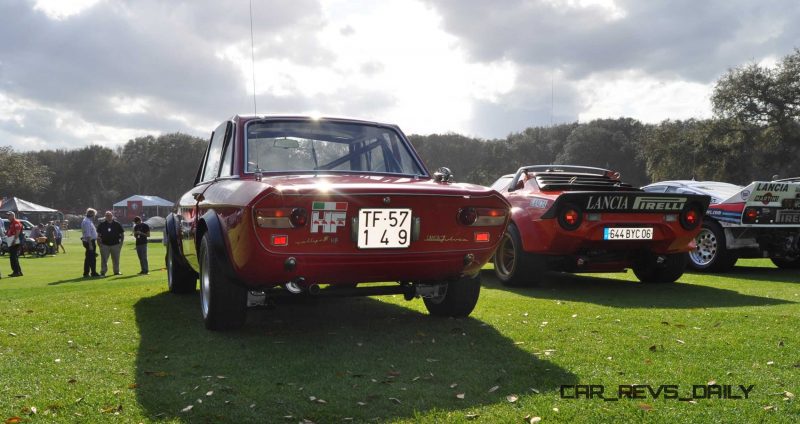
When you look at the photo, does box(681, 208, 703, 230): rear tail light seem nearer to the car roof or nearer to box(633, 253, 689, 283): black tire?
box(633, 253, 689, 283): black tire

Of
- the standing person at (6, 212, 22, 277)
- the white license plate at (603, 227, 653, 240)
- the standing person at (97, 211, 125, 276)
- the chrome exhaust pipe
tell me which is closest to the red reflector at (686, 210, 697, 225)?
the white license plate at (603, 227, 653, 240)

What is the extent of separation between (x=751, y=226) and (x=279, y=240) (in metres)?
7.82

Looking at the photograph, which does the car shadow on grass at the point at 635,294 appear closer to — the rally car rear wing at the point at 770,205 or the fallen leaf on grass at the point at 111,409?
the rally car rear wing at the point at 770,205

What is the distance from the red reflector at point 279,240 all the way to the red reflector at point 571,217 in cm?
402

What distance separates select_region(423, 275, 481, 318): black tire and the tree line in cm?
3491

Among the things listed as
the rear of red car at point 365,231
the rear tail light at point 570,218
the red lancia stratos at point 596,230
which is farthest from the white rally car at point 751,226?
the rear of red car at point 365,231

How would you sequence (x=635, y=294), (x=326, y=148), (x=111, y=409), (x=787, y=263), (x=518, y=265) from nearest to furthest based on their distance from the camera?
(x=111, y=409) < (x=326, y=148) < (x=635, y=294) < (x=518, y=265) < (x=787, y=263)

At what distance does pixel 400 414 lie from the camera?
3029mm

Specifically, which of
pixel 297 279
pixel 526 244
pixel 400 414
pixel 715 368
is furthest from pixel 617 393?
pixel 526 244

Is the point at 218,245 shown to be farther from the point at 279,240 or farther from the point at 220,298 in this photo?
the point at 279,240

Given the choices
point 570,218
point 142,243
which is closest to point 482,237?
point 570,218

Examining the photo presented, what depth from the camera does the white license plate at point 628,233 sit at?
7.17 meters

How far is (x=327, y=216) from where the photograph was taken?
4.13 metres

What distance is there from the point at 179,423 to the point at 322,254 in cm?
148
